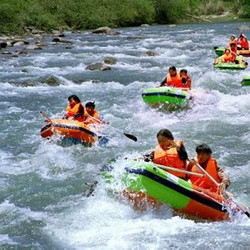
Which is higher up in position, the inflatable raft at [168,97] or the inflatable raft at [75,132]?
the inflatable raft at [75,132]

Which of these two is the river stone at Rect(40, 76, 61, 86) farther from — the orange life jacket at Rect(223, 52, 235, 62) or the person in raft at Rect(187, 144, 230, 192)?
the person in raft at Rect(187, 144, 230, 192)

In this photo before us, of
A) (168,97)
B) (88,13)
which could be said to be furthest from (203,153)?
(88,13)

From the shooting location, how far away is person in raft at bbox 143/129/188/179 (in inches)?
263

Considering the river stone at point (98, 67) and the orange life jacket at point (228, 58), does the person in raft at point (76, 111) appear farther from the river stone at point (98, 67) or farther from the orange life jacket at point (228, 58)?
the river stone at point (98, 67)

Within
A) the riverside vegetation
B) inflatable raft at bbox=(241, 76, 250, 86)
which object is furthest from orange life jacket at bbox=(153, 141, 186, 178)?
the riverside vegetation

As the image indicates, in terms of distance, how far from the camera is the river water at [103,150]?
6.03m

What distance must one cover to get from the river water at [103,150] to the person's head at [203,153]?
75 centimetres

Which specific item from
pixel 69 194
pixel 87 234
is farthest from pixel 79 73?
pixel 87 234

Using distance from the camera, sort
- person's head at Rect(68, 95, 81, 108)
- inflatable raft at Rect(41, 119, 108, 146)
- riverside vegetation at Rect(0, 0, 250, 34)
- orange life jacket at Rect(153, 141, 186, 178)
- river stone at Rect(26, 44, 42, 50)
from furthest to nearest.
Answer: riverside vegetation at Rect(0, 0, 250, 34) < river stone at Rect(26, 44, 42, 50) < person's head at Rect(68, 95, 81, 108) < inflatable raft at Rect(41, 119, 108, 146) < orange life jacket at Rect(153, 141, 186, 178)

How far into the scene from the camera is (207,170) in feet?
21.4

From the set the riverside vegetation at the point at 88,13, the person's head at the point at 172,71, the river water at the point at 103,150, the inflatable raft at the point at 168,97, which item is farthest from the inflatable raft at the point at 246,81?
the riverside vegetation at the point at 88,13

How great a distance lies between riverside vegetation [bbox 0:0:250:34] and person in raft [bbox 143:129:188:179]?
85.3 ft

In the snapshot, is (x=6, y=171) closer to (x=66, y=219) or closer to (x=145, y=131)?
(x=66, y=219)

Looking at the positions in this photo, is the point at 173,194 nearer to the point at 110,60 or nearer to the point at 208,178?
the point at 208,178
